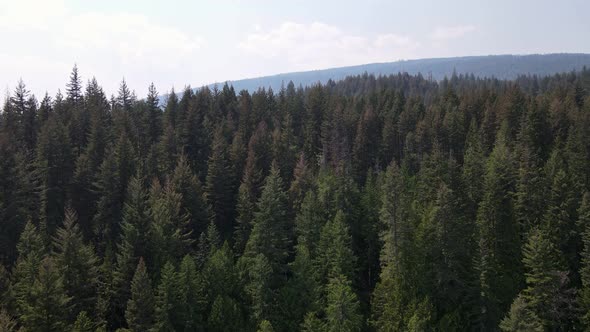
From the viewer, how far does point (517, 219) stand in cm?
4859

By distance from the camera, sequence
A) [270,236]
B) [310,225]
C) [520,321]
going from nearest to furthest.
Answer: [520,321], [270,236], [310,225]

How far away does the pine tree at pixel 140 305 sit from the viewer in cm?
3500

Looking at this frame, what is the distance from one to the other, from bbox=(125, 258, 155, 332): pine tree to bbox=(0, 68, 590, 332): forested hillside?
0.11 m

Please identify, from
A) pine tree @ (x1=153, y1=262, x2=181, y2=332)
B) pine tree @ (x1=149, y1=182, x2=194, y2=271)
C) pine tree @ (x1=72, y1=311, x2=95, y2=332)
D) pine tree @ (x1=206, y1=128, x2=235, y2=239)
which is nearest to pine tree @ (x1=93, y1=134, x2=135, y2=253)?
pine tree @ (x1=149, y1=182, x2=194, y2=271)

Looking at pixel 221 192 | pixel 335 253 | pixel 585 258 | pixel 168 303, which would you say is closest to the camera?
pixel 168 303

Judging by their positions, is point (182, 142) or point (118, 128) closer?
point (118, 128)

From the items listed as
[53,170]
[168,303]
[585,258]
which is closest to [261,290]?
[168,303]

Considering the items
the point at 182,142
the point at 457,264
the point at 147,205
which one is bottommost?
the point at 457,264

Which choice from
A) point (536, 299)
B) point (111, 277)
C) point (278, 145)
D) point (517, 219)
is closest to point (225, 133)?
point (278, 145)

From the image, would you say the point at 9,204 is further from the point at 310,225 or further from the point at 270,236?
the point at 310,225

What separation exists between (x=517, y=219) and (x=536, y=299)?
12.0 metres

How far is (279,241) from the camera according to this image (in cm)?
4559

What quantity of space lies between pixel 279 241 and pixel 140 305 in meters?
14.8

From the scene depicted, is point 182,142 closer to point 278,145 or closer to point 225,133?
point 225,133
